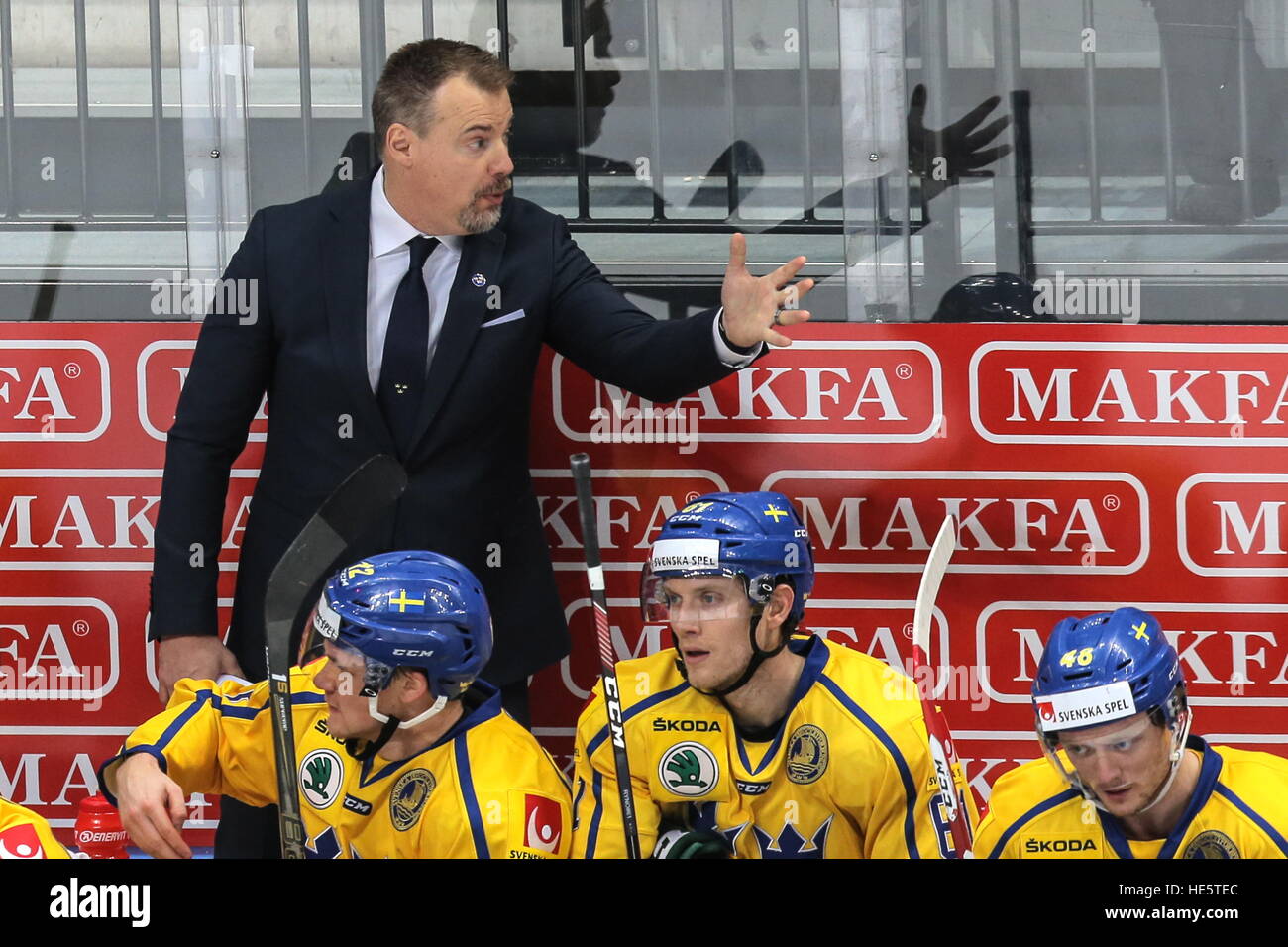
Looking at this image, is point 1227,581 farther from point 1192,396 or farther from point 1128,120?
point 1128,120

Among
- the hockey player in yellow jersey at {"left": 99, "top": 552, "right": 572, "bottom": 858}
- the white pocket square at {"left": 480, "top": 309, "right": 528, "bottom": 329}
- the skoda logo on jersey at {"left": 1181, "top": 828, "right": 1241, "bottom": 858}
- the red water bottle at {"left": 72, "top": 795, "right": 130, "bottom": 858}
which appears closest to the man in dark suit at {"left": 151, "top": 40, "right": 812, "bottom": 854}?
the white pocket square at {"left": 480, "top": 309, "right": 528, "bottom": 329}

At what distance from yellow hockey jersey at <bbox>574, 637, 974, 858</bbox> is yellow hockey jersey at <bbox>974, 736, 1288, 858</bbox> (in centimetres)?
14

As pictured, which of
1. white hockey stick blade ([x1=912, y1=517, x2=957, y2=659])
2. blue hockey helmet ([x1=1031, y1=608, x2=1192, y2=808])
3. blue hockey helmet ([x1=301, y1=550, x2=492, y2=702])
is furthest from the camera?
white hockey stick blade ([x1=912, y1=517, x2=957, y2=659])

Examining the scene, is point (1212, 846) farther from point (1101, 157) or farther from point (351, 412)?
point (351, 412)

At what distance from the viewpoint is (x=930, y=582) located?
3.66 meters

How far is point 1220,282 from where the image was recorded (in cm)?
404

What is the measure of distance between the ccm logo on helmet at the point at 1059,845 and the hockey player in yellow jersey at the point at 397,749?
885mm

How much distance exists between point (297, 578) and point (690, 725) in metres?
0.87

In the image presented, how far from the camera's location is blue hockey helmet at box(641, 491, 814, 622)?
3.36m

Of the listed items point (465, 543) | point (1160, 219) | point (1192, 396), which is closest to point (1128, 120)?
point (1160, 219)

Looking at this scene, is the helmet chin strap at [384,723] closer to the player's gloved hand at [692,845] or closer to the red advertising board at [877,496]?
the player's gloved hand at [692,845]

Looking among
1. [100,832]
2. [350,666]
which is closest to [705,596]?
[350,666]

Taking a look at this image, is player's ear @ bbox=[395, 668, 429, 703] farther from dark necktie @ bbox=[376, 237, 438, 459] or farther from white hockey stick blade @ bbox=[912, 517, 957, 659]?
white hockey stick blade @ bbox=[912, 517, 957, 659]
